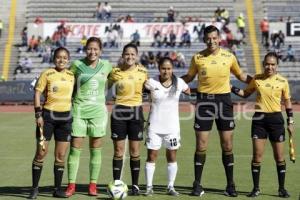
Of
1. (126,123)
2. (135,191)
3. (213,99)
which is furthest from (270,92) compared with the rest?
(135,191)

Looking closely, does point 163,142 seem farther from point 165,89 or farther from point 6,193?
point 6,193

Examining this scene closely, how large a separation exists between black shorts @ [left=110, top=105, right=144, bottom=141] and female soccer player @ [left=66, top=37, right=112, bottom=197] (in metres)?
0.22

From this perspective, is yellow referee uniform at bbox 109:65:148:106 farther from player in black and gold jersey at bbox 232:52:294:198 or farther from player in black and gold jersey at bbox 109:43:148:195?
player in black and gold jersey at bbox 232:52:294:198

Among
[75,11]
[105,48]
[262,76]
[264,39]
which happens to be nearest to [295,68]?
[264,39]

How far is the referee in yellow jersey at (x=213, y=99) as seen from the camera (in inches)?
380

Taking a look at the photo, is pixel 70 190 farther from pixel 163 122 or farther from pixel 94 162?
pixel 163 122

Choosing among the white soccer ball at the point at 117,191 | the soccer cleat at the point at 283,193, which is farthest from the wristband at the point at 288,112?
the white soccer ball at the point at 117,191

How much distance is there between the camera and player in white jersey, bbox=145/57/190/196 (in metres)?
9.62

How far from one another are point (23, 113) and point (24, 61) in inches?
402

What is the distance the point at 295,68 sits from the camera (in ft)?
120

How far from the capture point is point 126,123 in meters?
9.56

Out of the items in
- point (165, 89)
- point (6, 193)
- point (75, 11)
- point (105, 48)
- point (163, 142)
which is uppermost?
point (75, 11)

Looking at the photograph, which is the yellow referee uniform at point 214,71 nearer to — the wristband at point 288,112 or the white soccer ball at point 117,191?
the wristband at point 288,112

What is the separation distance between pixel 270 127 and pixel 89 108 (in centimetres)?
270
